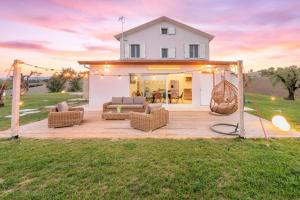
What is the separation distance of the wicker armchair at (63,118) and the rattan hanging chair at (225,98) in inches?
239

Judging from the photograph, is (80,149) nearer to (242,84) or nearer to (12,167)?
(12,167)

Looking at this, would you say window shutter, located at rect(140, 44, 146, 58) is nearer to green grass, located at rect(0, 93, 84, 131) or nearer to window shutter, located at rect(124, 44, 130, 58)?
window shutter, located at rect(124, 44, 130, 58)

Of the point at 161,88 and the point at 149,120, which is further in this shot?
the point at 161,88

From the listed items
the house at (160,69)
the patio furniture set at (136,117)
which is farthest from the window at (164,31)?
the patio furniture set at (136,117)

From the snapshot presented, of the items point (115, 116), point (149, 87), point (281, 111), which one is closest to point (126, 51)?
point (149, 87)

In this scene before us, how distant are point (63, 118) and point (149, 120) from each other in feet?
11.1

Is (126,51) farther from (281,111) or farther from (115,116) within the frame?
(281,111)

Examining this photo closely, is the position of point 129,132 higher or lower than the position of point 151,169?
higher

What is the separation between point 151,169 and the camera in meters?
3.54

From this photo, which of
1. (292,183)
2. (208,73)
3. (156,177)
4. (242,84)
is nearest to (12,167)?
(156,177)

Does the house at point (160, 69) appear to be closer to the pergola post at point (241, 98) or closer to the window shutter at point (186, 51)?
the window shutter at point (186, 51)

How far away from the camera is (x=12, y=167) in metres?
3.63

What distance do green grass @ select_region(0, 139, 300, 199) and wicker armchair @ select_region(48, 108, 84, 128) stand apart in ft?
6.10

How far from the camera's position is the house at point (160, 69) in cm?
1341
